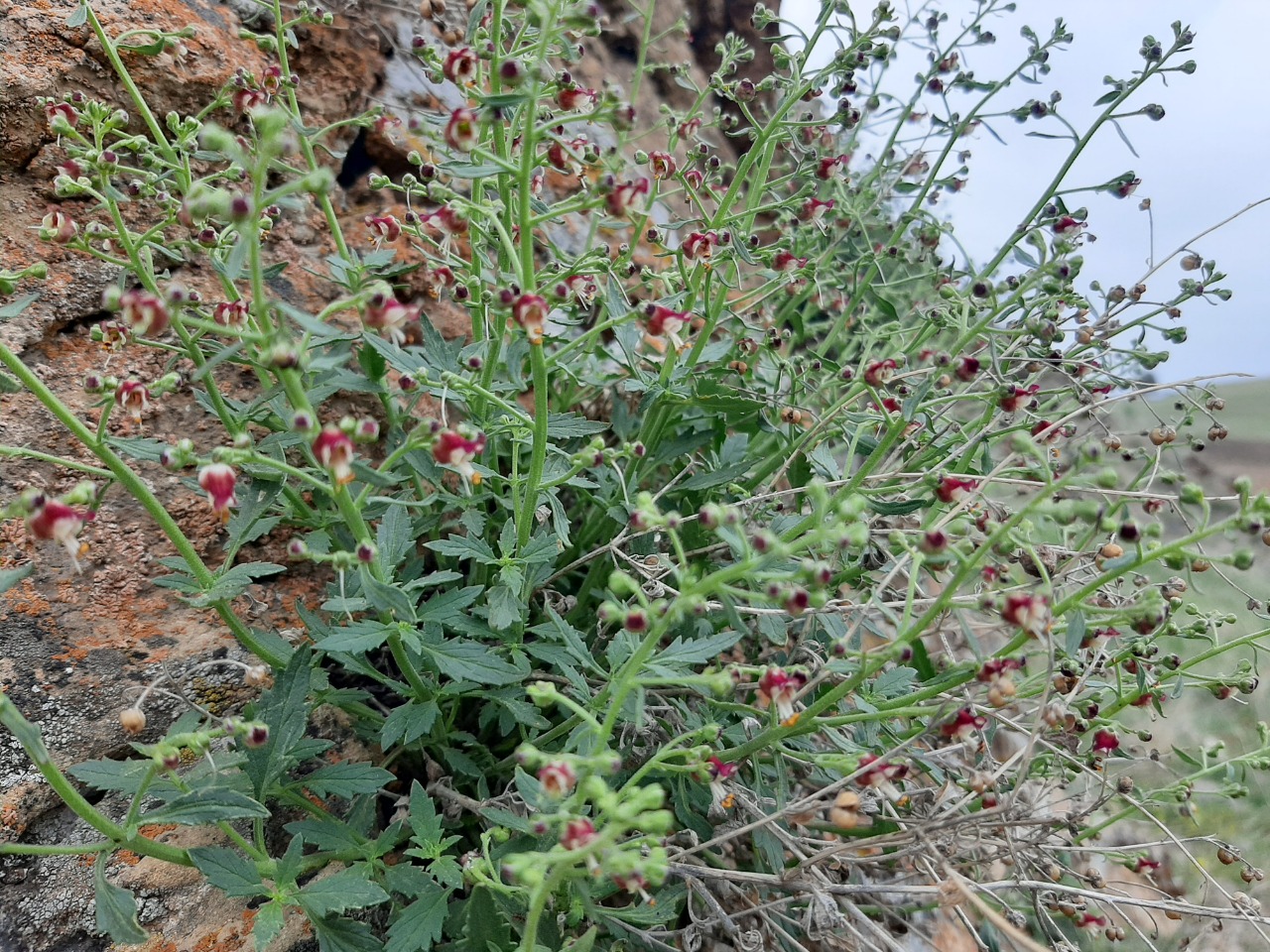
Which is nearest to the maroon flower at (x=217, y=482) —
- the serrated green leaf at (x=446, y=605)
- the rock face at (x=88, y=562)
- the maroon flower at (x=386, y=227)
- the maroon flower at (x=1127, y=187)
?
the rock face at (x=88, y=562)

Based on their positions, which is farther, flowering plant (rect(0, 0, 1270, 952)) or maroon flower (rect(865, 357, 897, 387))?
maroon flower (rect(865, 357, 897, 387))

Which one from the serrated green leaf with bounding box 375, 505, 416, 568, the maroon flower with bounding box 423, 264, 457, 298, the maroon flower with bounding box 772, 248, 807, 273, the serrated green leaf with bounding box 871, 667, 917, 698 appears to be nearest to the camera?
the serrated green leaf with bounding box 375, 505, 416, 568

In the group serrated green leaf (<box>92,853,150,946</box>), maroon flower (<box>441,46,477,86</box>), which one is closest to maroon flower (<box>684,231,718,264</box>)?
maroon flower (<box>441,46,477,86</box>)

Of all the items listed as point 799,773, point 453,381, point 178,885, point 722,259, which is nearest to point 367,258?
point 453,381

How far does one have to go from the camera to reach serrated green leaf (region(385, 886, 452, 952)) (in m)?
1.51

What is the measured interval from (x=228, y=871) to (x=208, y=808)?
183 mm

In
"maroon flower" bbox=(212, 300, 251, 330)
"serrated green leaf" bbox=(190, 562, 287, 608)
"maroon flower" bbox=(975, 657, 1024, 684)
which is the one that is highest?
"maroon flower" bbox=(975, 657, 1024, 684)

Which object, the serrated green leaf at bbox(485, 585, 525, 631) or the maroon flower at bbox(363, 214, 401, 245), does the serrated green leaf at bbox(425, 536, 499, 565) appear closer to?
the serrated green leaf at bbox(485, 585, 525, 631)

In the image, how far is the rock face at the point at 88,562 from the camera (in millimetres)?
1688

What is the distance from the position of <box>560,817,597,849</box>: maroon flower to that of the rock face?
2.42 ft

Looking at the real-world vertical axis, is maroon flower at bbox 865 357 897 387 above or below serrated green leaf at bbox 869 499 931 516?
above

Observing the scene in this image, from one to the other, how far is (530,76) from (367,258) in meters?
0.81

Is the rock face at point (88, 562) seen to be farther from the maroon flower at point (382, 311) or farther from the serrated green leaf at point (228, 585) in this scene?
the maroon flower at point (382, 311)

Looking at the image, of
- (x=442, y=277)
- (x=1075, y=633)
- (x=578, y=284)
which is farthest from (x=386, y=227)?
(x=1075, y=633)
